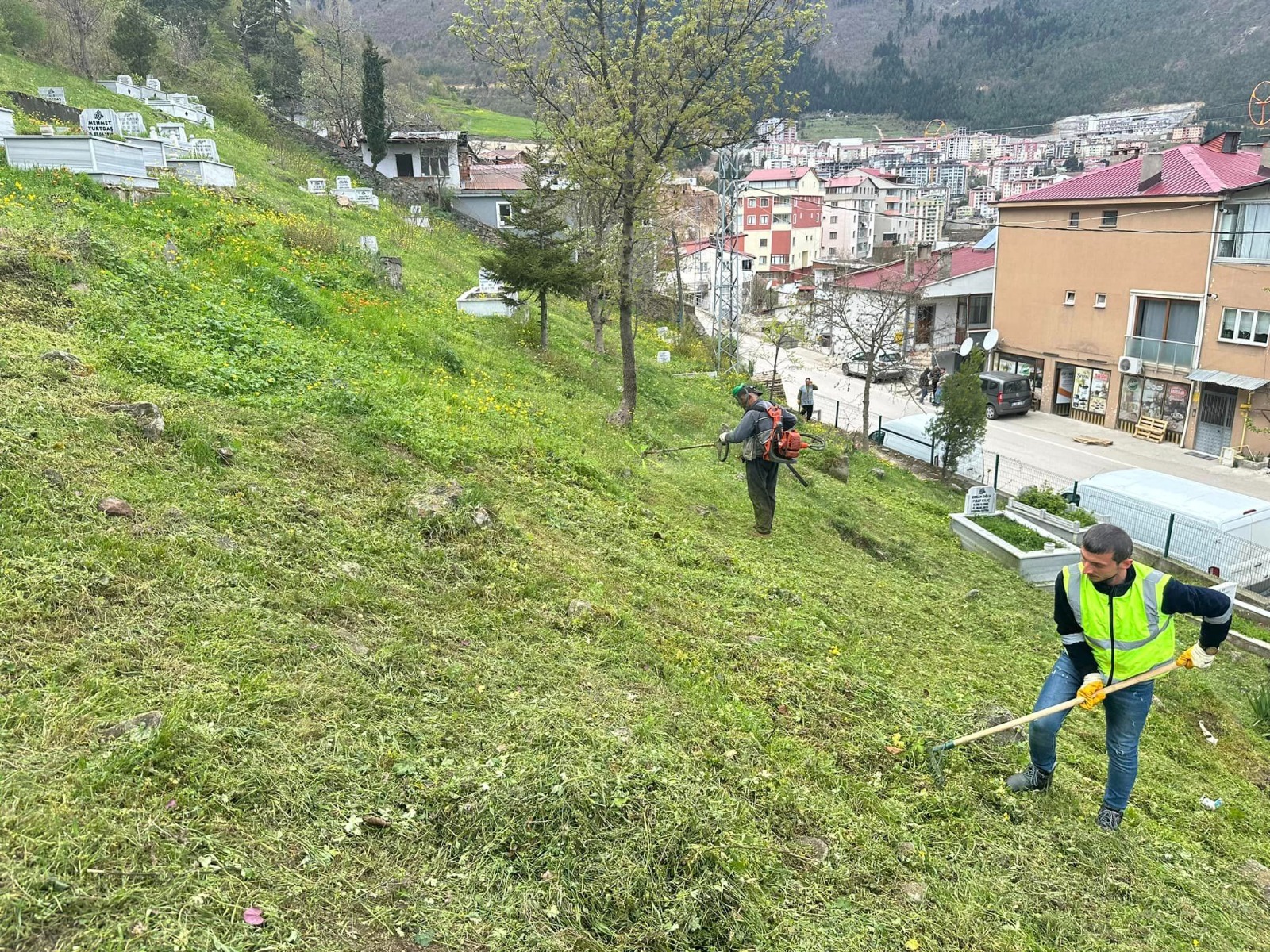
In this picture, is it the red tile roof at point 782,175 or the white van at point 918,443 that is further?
the red tile roof at point 782,175

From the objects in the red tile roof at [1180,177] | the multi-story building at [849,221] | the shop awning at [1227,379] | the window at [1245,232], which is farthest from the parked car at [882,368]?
the multi-story building at [849,221]

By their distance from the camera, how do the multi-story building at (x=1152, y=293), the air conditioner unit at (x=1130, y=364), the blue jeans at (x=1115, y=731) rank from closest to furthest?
the blue jeans at (x=1115, y=731) < the multi-story building at (x=1152, y=293) < the air conditioner unit at (x=1130, y=364)

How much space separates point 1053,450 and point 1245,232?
29.7 feet

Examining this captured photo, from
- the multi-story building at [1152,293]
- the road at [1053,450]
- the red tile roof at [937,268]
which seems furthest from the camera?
the red tile roof at [937,268]

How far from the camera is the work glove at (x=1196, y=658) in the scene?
15.1 ft

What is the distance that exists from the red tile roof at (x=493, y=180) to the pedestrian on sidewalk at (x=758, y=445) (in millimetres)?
35845

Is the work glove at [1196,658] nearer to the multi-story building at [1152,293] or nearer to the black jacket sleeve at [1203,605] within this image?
the black jacket sleeve at [1203,605]

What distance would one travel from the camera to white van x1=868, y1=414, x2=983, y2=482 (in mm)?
21328

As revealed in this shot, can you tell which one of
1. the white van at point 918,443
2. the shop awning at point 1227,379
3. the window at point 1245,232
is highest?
the window at point 1245,232

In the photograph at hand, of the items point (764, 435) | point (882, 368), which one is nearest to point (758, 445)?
point (764, 435)

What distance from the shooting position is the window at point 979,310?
4053 centimetres

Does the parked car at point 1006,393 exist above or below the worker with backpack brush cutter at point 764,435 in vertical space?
below

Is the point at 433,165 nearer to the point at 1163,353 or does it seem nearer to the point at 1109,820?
the point at 1163,353

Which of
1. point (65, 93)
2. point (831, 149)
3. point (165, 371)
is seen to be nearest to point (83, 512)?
point (165, 371)
